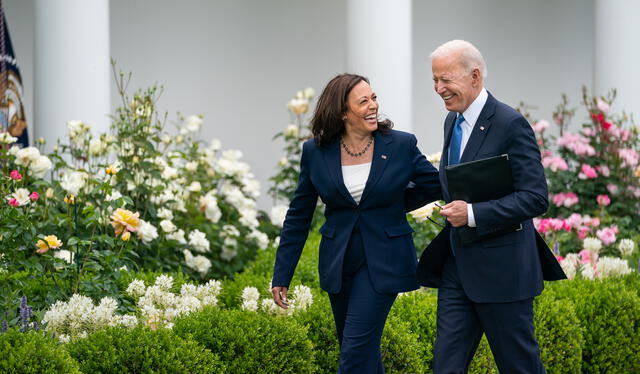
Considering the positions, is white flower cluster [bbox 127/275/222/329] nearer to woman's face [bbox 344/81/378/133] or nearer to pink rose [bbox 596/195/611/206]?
woman's face [bbox 344/81/378/133]

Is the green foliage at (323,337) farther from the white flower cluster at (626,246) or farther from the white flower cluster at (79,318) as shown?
the white flower cluster at (626,246)

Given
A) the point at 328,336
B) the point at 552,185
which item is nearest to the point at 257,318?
the point at 328,336

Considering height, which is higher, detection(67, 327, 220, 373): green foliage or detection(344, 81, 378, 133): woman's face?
detection(344, 81, 378, 133): woman's face

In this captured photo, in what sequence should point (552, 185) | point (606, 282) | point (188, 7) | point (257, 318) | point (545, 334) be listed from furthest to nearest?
point (188, 7)
point (552, 185)
point (606, 282)
point (545, 334)
point (257, 318)

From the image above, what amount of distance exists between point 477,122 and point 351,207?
67 cm

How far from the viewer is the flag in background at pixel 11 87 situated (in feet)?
28.1

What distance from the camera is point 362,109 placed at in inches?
153

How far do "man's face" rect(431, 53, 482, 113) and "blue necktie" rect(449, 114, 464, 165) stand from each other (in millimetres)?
94

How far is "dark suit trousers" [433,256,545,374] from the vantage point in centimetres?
349

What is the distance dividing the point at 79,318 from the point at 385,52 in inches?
170

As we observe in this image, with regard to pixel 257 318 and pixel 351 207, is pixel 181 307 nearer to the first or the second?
pixel 257 318

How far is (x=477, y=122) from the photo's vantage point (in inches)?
141

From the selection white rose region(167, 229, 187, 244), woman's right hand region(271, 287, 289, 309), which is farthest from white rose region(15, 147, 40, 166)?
woman's right hand region(271, 287, 289, 309)

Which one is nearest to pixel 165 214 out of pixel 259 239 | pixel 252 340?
pixel 259 239
